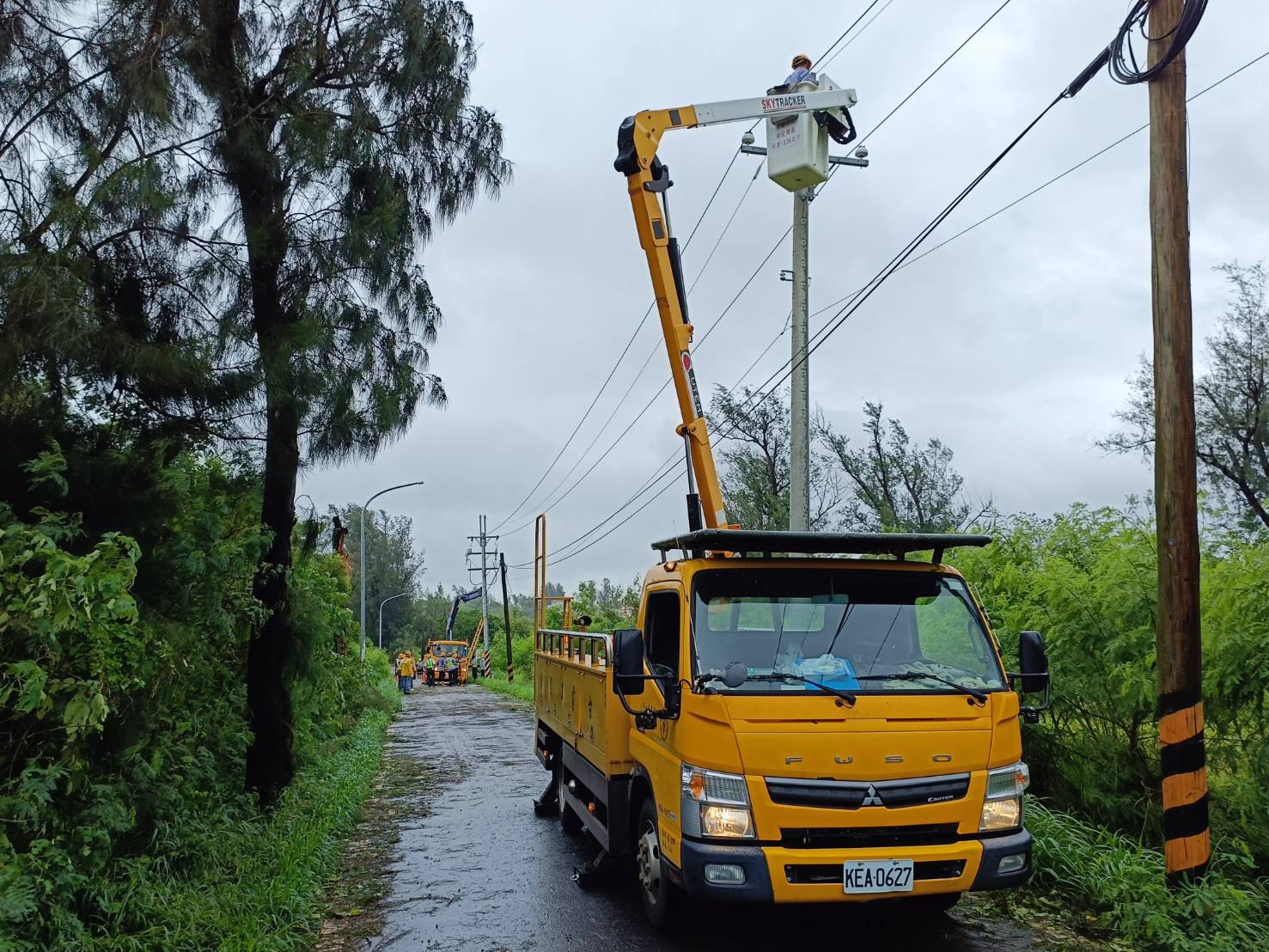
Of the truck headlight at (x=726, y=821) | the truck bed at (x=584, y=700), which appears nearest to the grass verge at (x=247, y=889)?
the truck bed at (x=584, y=700)

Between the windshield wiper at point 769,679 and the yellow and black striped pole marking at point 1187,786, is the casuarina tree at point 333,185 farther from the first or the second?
the yellow and black striped pole marking at point 1187,786

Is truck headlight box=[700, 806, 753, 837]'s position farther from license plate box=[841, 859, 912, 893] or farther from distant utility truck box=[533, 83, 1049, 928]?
license plate box=[841, 859, 912, 893]

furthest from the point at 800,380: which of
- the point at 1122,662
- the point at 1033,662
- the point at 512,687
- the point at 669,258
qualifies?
the point at 512,687

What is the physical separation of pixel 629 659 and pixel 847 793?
1.38 meters

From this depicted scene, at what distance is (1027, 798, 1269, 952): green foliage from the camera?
5.73 meters

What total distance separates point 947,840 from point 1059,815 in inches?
121

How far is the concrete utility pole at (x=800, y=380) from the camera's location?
40.3 ft

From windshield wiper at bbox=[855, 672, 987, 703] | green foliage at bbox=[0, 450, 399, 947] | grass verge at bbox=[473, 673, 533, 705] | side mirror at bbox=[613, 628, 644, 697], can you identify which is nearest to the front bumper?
windshield wiper at bbox=[855, 672, 987, 703]

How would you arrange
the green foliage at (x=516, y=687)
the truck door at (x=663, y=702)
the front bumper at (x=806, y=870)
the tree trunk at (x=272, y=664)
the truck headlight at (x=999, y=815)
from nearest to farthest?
1. the front bumper at (x=806, y=870)
2. the truck headlight at (x=999, y=815)
3. the truck door at (x=663, y=702)
4. the tree trunk at (x=272, y=664)
5. the green foliage at (x=516, y=687)

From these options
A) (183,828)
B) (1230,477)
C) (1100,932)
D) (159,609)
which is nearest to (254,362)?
(159,609)

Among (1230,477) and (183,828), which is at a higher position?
(1230,477)

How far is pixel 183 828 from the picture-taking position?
7.71m

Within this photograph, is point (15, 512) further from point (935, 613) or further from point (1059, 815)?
point (1059, 815)

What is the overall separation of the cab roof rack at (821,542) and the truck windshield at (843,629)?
0.16 m
